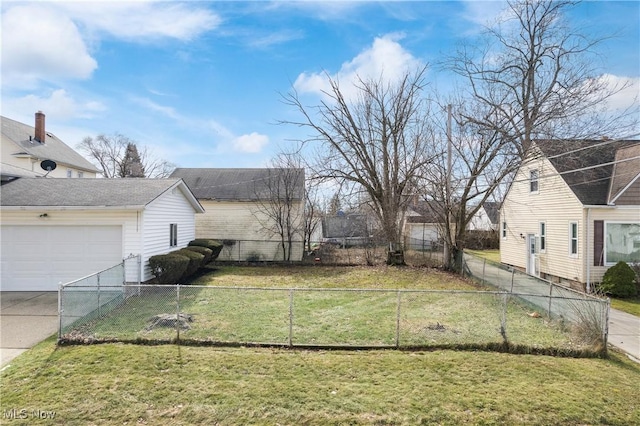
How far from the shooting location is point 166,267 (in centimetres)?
1158

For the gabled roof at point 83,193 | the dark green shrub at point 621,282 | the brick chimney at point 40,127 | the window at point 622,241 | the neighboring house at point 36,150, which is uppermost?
the brick chimney at point 40,127

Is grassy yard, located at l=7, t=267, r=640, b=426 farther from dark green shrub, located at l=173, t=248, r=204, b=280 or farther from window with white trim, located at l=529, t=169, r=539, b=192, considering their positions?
window with white trim, located at l=529, t=169, r=539, b=192

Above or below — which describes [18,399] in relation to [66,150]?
below

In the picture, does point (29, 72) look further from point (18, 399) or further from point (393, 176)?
point (393, 176)

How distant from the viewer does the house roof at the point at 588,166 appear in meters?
13.2

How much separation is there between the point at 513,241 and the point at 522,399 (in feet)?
51.4

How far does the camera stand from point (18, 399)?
4.54 m

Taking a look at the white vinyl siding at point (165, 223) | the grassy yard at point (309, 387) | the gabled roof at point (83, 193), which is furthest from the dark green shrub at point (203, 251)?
the grassy yard at point (309, 387)

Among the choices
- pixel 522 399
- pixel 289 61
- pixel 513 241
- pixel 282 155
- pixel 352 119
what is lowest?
pixel 522 399

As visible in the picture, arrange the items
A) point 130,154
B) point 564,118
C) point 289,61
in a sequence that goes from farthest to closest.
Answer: point 130,154 → point 289,61 → point 564,118

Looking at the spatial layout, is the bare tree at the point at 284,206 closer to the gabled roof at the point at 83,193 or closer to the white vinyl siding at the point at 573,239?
the gabled roof at the point at 83,193

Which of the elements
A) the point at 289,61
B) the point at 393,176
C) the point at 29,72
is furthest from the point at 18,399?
the point at 393,176

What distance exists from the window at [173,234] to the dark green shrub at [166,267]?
74.6 inches
